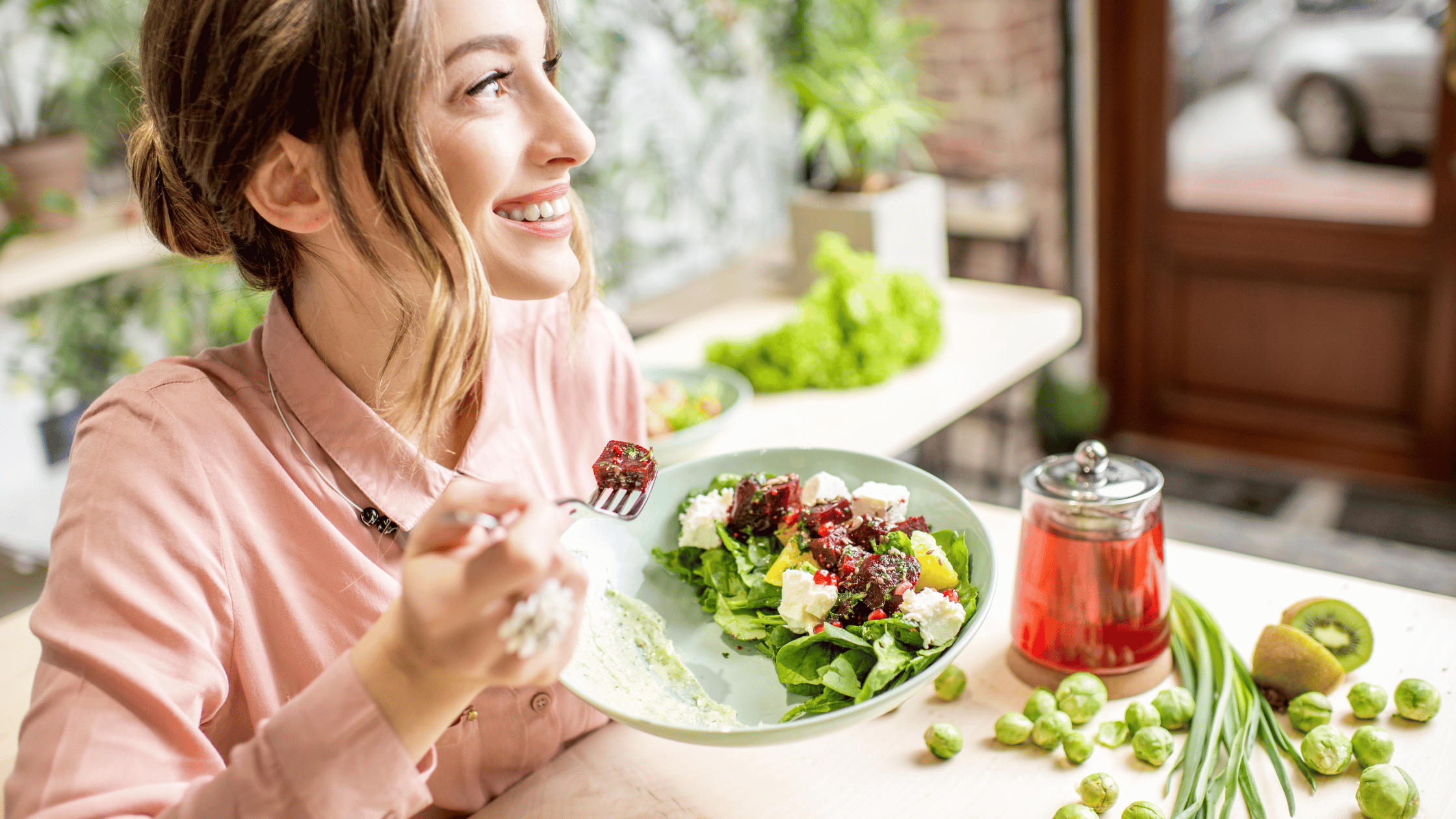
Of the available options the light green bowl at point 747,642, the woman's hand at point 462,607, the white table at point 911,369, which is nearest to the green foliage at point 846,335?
the white table at point 911,369

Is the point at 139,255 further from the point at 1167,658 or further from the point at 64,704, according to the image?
the point at 1167,658

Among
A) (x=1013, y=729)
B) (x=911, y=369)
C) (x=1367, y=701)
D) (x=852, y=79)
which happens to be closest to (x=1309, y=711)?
(x=1367, y=701)

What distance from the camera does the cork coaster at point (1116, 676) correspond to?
1.09m

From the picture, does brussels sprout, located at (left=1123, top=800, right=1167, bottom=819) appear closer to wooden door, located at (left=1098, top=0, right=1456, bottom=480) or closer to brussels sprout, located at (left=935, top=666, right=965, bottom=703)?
brussels sprout, located at (left=935, top=666, right=965, bottom=703)

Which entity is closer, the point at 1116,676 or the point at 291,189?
the point at 291,189

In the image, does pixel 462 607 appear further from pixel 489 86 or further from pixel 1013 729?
pixel 1013 729

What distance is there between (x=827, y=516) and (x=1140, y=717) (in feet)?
1.18

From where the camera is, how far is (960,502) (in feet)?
3.47

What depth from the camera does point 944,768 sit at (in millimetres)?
1025

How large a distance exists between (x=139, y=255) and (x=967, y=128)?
2503mm

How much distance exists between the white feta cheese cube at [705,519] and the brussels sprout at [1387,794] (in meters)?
0.62

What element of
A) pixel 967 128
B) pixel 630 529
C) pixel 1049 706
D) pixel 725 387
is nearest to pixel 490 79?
pixel 630 529

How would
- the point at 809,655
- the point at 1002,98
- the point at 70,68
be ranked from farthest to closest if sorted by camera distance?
the point at 1002,98 → the point at 70,68 → the point at 809,655

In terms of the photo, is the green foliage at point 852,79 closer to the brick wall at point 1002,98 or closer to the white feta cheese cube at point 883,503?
the brick wall at point 1002,98
